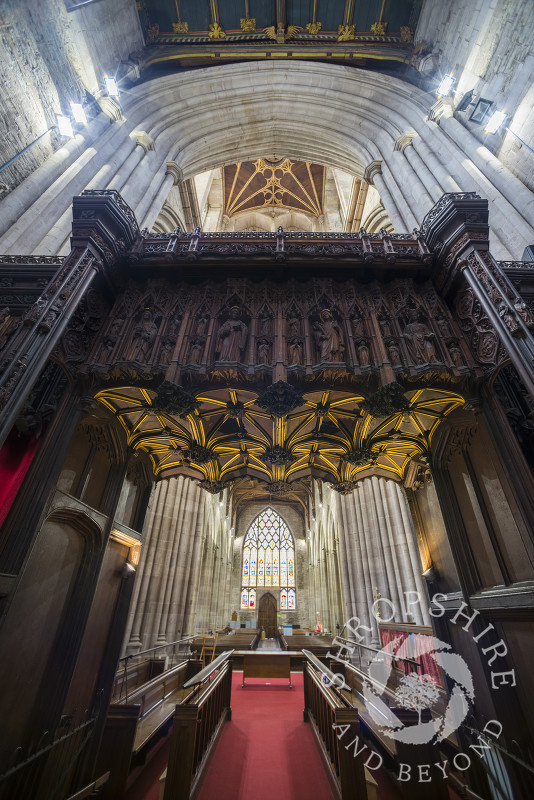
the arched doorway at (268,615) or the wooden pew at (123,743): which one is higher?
the arched doorway at (268,615)

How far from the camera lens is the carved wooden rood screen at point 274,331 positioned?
420cm

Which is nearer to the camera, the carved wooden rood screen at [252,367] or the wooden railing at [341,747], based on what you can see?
the wooden railing at [341,747]

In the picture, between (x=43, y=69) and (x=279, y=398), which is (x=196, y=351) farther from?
(x=43, y=69)

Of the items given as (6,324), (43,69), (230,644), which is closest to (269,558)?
(230,644)

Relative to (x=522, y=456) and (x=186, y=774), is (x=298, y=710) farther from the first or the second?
(x=522, y=456)

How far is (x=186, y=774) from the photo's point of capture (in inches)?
119

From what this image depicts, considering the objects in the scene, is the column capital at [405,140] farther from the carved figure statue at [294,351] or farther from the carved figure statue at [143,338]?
the carved figure statue at [143,338]

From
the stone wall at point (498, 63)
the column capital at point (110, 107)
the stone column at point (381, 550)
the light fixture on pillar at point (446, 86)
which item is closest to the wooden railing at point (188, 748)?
the stone column at point (381, 550)

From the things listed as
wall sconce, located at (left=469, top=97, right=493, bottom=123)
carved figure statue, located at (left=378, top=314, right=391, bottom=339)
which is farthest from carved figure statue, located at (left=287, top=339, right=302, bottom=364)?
wall sconce, located at (left=469, top=97, right=493, bottom=123)

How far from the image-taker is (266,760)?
13.9 feet

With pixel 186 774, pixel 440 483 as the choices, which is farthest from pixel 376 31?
pixel 186 774

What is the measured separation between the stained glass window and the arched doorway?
2.26ft

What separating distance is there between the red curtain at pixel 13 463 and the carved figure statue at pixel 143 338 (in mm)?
1503

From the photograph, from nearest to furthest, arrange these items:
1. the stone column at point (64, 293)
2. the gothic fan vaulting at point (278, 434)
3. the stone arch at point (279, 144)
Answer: the stone column at point (64, 293) < the gothic fan vaulting at point (278, 434) < the stone arch at point (279, 144)
